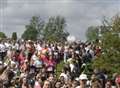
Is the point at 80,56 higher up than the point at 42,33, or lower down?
higher up

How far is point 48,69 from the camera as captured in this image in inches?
966

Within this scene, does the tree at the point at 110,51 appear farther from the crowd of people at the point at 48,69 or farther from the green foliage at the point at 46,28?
the green foliage at the point at 46,28

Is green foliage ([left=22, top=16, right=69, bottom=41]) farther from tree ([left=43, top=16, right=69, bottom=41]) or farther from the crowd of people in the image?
the crowd of people

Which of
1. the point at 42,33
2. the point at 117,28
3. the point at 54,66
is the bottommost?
the point at 42,33

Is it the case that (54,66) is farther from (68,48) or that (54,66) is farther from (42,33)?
(42,33)

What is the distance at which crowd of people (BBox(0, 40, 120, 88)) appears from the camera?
55.0 feet

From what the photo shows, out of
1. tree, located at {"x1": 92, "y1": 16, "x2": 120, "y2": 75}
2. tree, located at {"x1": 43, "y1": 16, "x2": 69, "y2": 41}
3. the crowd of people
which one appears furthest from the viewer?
tree, located at {"x1": 43, "y1": 16, "x2": 69, "y2": 41}

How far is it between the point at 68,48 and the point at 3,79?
14.8m

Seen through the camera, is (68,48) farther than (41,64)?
Yes

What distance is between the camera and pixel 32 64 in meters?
23.5

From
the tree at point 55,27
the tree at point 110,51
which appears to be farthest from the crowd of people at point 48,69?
the tree at point 55,27

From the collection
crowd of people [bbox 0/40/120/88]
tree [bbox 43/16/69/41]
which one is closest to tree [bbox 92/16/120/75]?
crowd of people [bbox 0/40/120/88]

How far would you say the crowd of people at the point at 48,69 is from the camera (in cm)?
1677

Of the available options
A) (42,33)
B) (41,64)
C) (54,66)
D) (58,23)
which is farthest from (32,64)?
(58,23)
